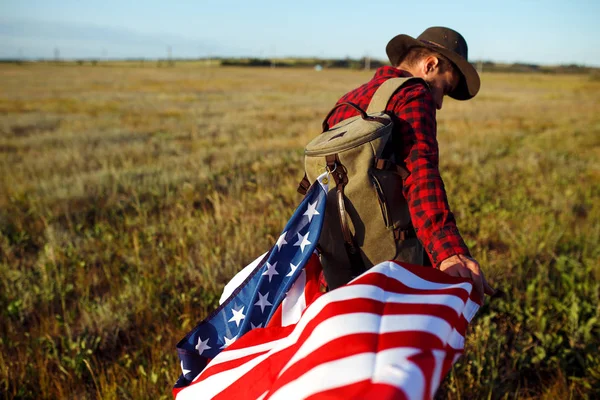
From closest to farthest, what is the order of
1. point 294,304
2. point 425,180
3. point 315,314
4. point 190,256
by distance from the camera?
point 315,314, point 425,180, point 294,304, point 190,256

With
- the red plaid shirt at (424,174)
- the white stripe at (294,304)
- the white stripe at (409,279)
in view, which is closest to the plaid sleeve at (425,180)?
the red plaid shirt at (424,174)

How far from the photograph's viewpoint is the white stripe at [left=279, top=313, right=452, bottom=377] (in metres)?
1.26

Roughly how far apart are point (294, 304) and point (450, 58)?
1383 millimetres

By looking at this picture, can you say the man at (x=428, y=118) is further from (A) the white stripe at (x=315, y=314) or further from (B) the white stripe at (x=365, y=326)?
(B) the white stripe at (x=365, y=326)

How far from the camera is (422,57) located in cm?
218

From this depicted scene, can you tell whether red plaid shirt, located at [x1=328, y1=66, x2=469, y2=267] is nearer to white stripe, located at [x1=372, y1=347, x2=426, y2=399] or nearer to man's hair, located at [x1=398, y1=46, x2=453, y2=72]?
man's hair, located at [x1=398, y1=46, x2=453, y2=72]

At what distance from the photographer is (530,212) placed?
542cm

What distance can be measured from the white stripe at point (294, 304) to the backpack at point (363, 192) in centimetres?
24

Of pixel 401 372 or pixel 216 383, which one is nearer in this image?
pixel 401 372

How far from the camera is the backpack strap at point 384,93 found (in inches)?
74.9

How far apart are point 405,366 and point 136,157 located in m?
8.55

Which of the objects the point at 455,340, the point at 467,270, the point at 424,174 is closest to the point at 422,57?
the point at 424,174

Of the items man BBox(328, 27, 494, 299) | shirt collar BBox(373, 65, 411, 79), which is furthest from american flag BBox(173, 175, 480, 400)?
shirt collar BBox(373, 65, 411, 79)

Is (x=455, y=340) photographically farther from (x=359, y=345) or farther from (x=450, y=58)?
(x=450, y=58)
